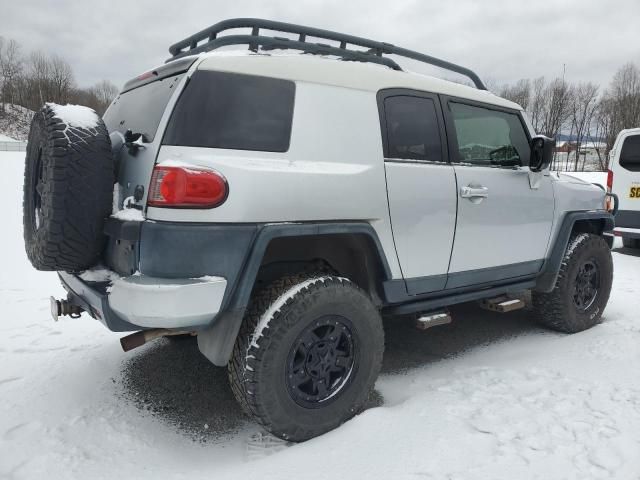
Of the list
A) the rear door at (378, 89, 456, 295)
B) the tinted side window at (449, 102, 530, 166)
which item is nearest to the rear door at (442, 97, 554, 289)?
the tinted side window at (449, 102, 530, 166)

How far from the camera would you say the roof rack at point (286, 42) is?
264cm

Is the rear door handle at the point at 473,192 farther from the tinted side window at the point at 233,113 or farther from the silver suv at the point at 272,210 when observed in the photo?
the tinted side window at the point at 233,113

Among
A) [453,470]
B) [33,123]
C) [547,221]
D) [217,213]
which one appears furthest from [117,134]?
[547,221]

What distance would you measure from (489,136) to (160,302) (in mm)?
2707

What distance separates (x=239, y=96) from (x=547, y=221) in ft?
8.85

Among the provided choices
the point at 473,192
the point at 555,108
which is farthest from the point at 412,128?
the point at 555,108

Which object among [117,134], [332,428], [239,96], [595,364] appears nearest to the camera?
[239,96]

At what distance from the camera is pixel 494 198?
333cm

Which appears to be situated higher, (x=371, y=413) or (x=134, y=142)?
(x=134, y=142)

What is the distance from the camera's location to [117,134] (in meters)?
2.74

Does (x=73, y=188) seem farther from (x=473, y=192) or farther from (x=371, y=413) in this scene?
(x=473, y=192)

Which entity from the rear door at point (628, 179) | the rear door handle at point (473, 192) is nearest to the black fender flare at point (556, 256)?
the rear door handle at point (473, 192)

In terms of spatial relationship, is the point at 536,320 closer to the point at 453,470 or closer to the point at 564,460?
the point at 564,460

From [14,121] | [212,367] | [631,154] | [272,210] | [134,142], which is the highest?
[14,121]
